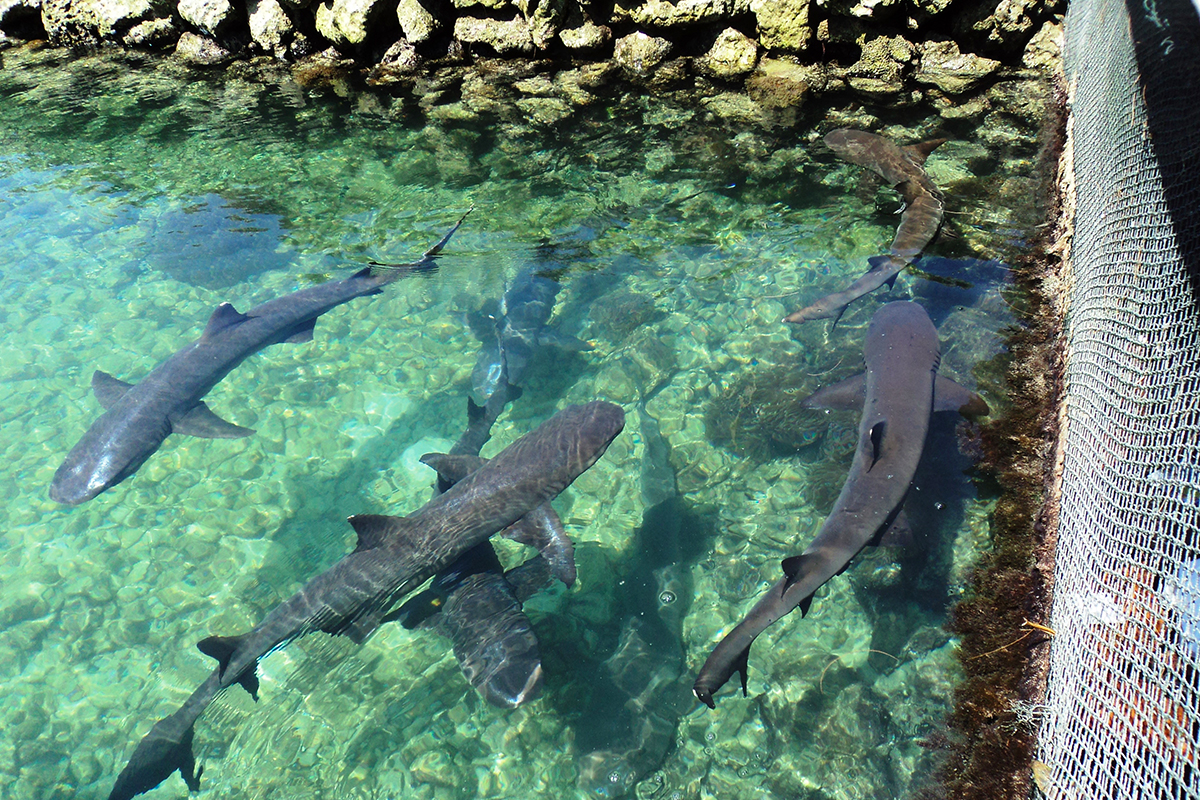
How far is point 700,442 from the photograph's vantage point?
6.57m

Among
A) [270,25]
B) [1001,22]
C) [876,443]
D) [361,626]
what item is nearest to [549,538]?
[361,626]

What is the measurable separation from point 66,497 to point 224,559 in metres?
1.48

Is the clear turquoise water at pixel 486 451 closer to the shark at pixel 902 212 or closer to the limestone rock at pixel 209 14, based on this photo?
the shark at pixel 902 212

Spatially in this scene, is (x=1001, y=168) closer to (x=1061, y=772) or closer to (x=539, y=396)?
(x=539, y=396)

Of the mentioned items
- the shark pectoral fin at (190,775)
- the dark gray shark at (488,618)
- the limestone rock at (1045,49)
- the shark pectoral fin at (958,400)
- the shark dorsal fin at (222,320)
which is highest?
the limestone rock at (1045,49)

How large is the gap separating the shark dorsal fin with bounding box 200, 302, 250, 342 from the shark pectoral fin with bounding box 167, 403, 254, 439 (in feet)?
2.72

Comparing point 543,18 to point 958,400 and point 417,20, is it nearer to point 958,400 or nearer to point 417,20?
point 417,20

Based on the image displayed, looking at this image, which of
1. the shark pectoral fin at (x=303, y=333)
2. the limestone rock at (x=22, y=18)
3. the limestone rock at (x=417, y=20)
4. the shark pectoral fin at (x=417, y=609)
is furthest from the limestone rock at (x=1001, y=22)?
the limestone rock at (x=22, y=18)

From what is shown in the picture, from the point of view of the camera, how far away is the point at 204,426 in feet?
22.8

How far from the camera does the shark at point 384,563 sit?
4750mm

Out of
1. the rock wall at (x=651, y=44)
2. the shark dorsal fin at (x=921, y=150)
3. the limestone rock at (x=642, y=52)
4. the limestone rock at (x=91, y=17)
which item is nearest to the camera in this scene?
the shark dorsal fin at (x=921, y=150)

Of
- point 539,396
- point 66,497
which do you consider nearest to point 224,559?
point 66,497

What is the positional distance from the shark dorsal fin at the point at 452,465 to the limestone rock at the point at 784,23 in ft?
31.2

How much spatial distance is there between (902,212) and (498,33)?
926cm
